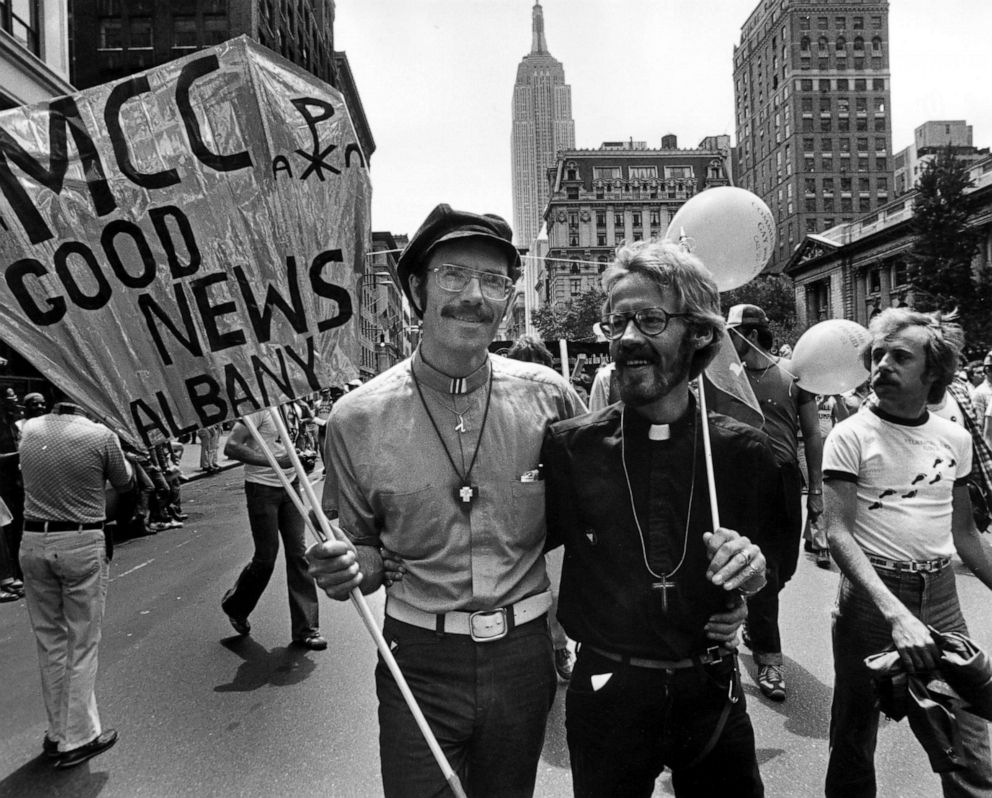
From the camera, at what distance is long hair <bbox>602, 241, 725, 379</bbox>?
6.83 ft

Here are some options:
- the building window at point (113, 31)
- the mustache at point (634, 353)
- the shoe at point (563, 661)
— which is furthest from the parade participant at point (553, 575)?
the building window at point (113, 31)

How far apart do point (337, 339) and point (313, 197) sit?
16.2 inches

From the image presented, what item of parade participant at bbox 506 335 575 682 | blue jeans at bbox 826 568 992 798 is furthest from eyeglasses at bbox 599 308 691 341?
parade participant at bbox 506 335 575 682

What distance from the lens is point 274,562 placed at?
5.56 meters

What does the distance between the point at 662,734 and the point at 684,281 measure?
119 cm

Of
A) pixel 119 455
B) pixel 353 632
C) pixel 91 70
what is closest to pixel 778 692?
A: pixel 353 632

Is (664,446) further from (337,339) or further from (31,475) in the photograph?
(31,475)

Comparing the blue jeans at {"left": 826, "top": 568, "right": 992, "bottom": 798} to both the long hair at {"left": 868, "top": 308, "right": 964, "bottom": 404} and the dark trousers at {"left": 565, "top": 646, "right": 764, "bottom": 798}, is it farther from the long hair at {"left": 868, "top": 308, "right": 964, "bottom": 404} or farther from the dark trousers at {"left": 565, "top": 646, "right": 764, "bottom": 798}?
the dark trousers at {"left": 565, "top": 646, "right": 764, "bottom": 798}

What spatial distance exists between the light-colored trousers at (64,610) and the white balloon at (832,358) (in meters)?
4.21

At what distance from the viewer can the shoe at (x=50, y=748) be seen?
3736 millimetres

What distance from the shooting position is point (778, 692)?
416 centimetres

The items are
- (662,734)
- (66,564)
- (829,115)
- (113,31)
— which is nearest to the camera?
(662,734)

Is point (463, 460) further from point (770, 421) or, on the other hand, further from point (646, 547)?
point (770, 421)

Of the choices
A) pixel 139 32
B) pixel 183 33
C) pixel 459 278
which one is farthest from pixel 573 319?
pixel 459 278
